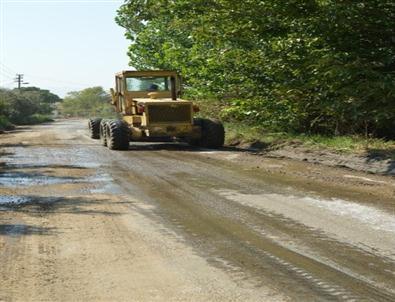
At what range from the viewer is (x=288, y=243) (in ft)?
19.3

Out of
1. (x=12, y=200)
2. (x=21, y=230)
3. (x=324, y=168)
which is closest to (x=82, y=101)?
(x=324, y=168)

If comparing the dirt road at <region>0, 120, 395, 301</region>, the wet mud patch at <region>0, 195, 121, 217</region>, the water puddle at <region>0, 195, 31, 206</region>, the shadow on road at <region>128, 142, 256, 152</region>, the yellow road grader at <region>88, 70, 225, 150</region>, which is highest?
the yellow road grader at <region>88, 70, 225, 150</region>

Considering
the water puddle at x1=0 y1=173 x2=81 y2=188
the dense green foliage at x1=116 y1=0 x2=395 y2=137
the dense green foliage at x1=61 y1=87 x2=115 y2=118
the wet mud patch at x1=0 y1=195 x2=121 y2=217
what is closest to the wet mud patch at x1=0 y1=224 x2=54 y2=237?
the wet mud patch at x1=0 y1=195 x2=121 y2=217

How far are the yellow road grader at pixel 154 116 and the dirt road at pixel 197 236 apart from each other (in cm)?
576

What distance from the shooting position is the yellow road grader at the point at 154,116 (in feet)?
56.1

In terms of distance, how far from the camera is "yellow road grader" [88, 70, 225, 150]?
17.1 meters

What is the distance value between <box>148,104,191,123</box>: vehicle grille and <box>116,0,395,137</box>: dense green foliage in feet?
3.87

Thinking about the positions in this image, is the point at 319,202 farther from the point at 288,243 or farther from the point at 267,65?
the point at 267,65

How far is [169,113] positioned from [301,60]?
17.3 ft

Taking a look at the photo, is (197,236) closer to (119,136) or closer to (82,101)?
(119,136)

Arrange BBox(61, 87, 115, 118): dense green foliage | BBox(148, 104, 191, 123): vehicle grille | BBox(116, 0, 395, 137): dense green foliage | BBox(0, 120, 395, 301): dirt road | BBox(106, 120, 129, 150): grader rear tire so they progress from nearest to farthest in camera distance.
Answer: BBox(0, 120, 395, 301): dirt road → BBox(116, 0, 395, 137): dense green foliage → BBox(106, 120, 129, 150): grader rear tire → BBox(148, 104, 191, 123): vehicle grille → BBox(61, 87, 115, 118): dense green foliage

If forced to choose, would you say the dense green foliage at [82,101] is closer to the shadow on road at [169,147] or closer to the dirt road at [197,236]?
the shadow on road at [169,147]

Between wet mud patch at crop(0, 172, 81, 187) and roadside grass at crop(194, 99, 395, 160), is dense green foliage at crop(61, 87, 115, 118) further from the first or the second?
wet mud patch at crop(0, 172, 81, 187)

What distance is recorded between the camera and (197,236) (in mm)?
6180
